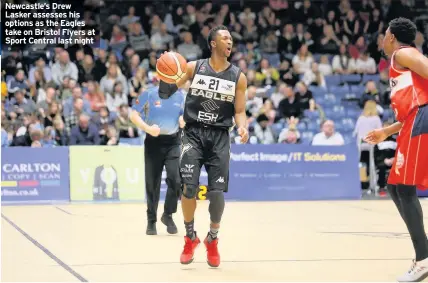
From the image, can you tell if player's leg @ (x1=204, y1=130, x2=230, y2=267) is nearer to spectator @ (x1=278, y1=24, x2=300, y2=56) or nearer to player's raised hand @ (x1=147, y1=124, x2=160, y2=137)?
player's raised hand @ (x1=147, y1=124, x2=160, y2=137)

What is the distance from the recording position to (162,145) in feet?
36.3

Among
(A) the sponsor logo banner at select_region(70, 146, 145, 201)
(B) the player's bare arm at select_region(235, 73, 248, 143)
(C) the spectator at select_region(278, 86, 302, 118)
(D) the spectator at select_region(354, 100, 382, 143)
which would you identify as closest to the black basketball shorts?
(B) the player's bare arm at select_region(235, 73, 248, 143)

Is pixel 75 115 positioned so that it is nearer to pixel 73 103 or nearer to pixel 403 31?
pixel 73 103

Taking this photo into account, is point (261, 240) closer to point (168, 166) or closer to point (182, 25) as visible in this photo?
point (168, 166)

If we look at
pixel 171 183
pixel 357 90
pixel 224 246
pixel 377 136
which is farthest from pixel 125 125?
pixel 377 136

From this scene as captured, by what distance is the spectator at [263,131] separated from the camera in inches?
780

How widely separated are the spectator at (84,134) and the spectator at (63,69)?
2951 millimetres

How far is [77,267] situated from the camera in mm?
7836

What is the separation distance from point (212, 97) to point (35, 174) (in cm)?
929

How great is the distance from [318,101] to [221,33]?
Answer: 51.9 feet

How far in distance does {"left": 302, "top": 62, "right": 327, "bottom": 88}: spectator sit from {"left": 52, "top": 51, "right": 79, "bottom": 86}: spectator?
6437 millimetres

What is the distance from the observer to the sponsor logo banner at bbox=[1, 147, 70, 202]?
644 inches

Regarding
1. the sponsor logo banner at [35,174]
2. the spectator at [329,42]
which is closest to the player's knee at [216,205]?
the sponsor logo banner at [35,174]

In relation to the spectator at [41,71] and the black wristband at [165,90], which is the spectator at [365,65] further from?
the black wristband at [165,90]
